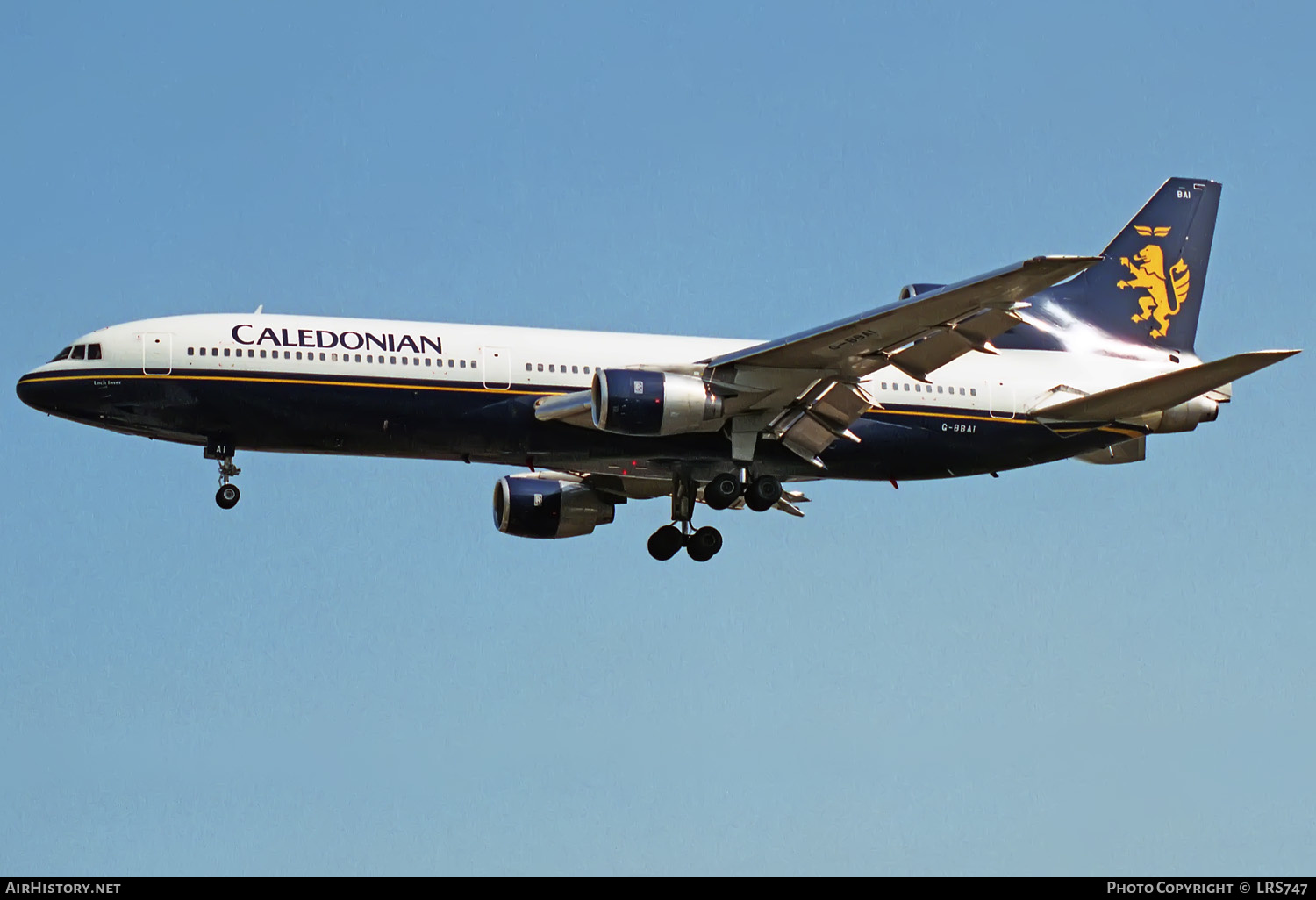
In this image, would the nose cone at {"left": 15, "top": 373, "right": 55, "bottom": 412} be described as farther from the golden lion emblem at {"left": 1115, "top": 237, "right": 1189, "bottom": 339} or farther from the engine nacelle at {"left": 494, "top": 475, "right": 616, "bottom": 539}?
the golden lion emblem at {"left": 1115, "top": 237, "right": 1189, "bottom": 339}

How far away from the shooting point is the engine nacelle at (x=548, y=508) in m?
49.0

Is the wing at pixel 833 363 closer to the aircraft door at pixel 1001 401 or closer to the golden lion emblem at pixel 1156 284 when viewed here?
the aircraft door at pixel 1001 401

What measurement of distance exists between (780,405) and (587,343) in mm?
4811

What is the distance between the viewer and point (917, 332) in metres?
39.8

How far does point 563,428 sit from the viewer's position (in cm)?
4209

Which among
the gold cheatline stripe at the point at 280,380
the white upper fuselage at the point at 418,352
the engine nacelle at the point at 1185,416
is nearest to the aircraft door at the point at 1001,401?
the white upper fuselage at the point at 418,352

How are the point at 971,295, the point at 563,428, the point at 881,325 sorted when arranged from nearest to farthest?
the point at 971,295
the point at 881,325
the point at 563,428

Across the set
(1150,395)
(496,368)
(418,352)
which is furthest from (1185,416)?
(418,352)

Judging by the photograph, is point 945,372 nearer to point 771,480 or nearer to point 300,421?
point 771,480

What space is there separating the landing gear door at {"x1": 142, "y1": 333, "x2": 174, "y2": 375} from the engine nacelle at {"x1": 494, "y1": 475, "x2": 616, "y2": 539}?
37.0 ft

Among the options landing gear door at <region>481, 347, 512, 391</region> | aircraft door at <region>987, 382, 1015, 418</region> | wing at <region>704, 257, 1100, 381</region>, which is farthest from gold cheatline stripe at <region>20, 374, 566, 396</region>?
aircraft door at <region>987, 382, 1015, 418</region>

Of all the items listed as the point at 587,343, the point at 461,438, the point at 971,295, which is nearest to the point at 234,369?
the point at 461,438

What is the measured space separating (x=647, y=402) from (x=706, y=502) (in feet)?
14.9

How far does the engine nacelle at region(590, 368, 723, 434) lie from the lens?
40.5m
